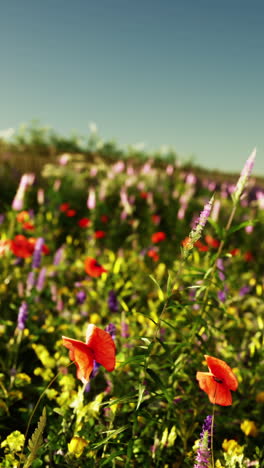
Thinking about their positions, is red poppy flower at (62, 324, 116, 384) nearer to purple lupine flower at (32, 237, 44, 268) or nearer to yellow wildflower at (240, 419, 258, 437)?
yellow wildflower at (240, 419, 258, 437)

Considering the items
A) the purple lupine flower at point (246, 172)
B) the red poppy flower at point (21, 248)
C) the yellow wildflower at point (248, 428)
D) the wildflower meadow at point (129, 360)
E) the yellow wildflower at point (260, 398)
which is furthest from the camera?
the red poppy flower at point (21, 248)

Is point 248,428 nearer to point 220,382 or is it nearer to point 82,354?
point 220,382

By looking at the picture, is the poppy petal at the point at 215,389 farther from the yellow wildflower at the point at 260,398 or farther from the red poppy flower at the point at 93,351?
the yellow wildflower at the point at 260,398

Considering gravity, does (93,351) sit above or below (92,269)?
above

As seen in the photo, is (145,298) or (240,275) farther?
(240,275)

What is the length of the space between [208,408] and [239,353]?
1.93 feet

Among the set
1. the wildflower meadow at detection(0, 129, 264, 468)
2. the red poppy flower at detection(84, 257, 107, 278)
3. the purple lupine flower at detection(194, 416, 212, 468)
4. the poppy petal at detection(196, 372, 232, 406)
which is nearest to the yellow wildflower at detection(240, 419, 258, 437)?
the wildflower meadow at detection(0, 129, 264, 468)

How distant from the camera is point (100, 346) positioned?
3.26 ft

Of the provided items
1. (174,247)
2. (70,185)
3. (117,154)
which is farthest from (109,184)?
(117,154)

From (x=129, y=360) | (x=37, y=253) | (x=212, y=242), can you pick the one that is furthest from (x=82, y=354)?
(x=212, y=242)

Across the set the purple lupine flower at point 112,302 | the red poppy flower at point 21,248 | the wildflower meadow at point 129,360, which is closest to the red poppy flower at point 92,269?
the wildflower meadow at point 129,360

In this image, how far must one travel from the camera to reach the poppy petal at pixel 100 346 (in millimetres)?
987

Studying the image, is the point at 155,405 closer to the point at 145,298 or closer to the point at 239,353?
the point at 239,353

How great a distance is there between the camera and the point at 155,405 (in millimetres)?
1747
